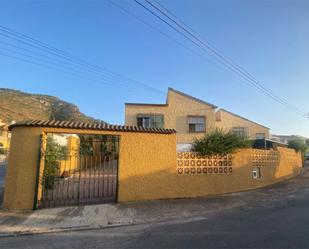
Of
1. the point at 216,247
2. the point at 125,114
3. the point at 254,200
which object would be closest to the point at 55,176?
the point at 216,247

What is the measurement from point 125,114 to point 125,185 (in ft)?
48.9

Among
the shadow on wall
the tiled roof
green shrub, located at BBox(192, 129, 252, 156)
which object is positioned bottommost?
the shadow on wall

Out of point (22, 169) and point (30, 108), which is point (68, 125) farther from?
point (30, 108)

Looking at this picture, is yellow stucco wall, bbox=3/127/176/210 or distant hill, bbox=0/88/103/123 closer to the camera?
yellow stucco wall, bbox=3/127/176/210

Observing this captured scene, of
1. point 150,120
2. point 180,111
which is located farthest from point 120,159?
point 180,111

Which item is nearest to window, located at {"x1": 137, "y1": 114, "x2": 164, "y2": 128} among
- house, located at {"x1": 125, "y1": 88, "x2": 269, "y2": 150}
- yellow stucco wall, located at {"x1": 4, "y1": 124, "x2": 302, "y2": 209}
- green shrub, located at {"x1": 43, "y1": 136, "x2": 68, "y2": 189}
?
house, located at {"x1": 125, "y1": 88, "x2": 269, "y2": 150}

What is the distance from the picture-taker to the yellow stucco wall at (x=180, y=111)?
957 inches

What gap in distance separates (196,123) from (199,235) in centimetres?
1983

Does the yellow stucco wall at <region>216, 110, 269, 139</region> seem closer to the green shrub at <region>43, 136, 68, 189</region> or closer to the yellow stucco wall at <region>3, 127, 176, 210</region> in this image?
the yellow stucco wall at <region>3, 127, 176, 210</region>

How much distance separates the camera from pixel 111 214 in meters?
7.62

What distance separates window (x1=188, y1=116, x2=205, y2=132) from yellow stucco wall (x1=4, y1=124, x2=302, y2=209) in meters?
11.4

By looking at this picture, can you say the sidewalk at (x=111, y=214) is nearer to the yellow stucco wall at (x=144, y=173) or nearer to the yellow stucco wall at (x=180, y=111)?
the yellow stucco wall at (x=144, y=173)

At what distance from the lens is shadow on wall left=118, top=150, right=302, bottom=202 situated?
9508 millimetres

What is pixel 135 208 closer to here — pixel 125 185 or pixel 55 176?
pixel 125 185
